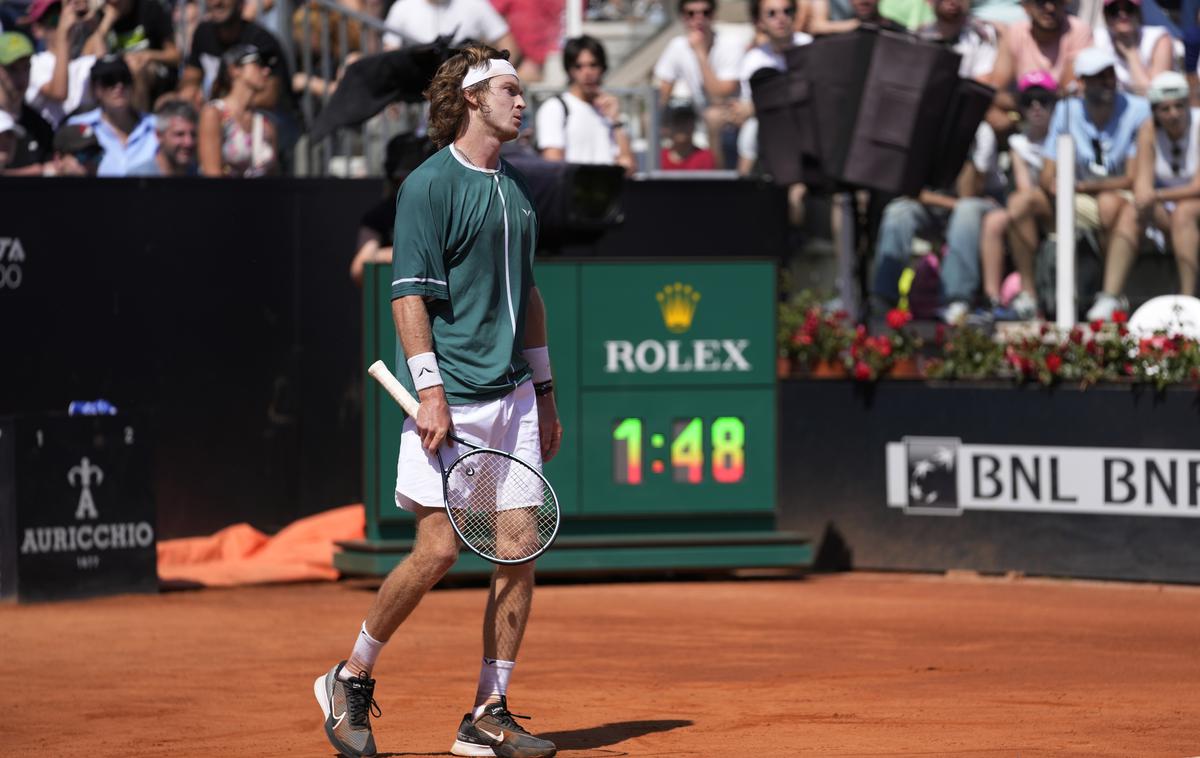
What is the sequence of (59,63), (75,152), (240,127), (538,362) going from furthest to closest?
1. (240,127)
2. (59,63)
3. (75,152)
4. (538,362)

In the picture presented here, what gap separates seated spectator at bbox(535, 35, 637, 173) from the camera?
1261cm

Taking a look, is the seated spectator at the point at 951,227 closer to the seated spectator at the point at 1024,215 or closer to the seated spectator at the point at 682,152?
the seated spectator at the point at 1024,215

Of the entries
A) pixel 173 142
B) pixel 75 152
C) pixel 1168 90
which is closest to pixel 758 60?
pixel 1168 90

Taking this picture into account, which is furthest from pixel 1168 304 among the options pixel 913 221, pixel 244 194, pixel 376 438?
pixel 244 194

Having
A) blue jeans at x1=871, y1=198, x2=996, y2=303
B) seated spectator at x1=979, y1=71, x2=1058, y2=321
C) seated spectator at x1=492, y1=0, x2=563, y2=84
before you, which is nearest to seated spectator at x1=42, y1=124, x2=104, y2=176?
seated spectator at x1=492, y1=0, x2=563, y2=84

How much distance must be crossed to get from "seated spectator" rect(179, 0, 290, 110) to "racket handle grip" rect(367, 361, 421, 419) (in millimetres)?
6853

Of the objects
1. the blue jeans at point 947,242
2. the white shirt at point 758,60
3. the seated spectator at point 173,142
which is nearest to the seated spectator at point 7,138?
the seated spectator at point 173,142

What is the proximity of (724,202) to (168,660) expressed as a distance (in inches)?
225

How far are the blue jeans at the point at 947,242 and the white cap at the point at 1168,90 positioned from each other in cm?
112

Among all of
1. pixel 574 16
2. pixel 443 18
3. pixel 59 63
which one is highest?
pixel 574 16

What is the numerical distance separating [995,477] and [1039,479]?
0.26m

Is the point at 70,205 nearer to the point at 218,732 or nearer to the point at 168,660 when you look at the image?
the point at 168,660

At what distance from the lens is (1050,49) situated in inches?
491

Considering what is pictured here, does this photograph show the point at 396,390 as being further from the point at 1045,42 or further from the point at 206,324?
the point at 1045,42
